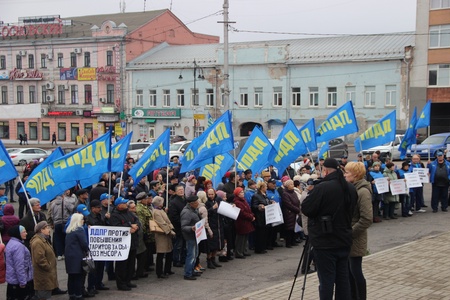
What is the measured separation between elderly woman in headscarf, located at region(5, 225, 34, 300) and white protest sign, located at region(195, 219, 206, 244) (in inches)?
117

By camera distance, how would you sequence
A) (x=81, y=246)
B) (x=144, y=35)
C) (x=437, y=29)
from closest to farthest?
(x=81, y=246), (x=437, y=29), (x=144, y=35)

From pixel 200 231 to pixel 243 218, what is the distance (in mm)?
1589

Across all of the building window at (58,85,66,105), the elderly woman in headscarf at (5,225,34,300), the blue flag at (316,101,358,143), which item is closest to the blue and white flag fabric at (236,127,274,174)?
the blue flag at (316,101,358,143)

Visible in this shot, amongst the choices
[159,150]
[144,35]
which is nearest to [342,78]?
[144,35]

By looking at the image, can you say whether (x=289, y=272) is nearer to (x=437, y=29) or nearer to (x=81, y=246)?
(x=81, y=246)

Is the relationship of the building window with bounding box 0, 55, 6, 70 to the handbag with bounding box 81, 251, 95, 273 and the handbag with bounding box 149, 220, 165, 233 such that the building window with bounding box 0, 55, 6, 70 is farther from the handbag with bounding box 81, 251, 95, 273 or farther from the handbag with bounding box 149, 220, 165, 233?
the handbag with bounding box 81, 251, 95, 273

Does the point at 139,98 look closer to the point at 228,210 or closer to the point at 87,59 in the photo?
the point at 87,59

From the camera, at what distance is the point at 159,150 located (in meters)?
14.0

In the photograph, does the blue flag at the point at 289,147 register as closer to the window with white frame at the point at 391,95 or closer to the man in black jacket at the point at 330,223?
the man in black jacket at the point at 330,223

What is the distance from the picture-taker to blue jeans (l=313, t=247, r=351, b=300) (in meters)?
6.88

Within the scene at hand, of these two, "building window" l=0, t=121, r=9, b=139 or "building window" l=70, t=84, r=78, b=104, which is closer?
"building window" l=70, t=84, r=78, b=104

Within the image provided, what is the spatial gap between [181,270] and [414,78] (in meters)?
36.7

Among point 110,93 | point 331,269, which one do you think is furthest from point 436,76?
point 331,269

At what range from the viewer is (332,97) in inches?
1871
